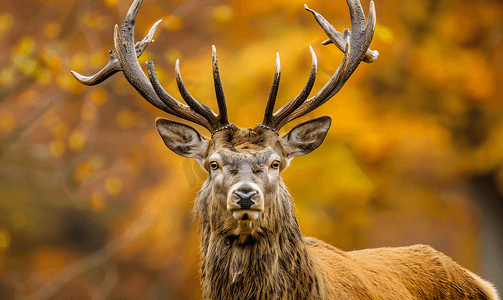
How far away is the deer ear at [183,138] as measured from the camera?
4.05 meters

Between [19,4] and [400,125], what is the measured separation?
754 cm

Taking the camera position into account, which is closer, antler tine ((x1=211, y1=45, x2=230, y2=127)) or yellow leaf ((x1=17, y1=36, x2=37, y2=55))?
antler tine ((x1=211, y1=45, x2=230, y2=127))

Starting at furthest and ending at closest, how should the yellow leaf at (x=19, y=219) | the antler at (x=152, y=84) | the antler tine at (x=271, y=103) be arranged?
1. the yellow leaf at (x=19, y=219)
2. the antler at (x=152, y=84)
3. the antler tine at (x=271, y=103)

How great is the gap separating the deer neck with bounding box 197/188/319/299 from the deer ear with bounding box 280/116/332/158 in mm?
593

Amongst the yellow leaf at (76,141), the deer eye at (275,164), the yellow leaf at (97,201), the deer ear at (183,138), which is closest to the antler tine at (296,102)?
the deer eye at (275,164)

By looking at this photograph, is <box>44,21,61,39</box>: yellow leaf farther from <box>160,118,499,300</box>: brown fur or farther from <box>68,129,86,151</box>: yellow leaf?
<box>160,118,499,300</box>: brown fur

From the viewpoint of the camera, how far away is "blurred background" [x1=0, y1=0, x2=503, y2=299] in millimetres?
8188

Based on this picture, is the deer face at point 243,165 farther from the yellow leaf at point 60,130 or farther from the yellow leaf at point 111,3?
the yellow leaf at point 111,3

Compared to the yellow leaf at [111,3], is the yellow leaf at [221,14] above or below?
above

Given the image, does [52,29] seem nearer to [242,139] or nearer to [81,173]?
[81,173]

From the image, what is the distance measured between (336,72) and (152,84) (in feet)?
5.25

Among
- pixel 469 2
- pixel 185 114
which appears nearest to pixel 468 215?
pixel 469 2

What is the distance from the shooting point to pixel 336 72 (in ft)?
12.9

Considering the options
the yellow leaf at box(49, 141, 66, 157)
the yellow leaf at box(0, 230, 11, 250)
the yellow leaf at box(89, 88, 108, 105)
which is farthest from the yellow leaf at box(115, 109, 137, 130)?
the yellow leaf at box(0, 230, 11, 250)
